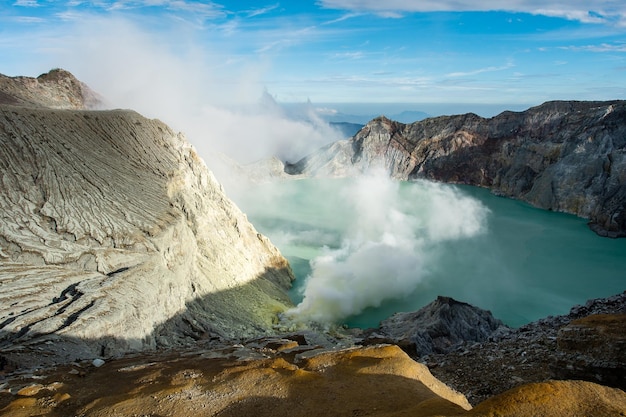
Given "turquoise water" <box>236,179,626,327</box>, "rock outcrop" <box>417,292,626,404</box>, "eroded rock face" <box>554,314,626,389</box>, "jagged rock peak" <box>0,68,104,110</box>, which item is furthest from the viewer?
"jagged rock peak" <box>0,68,104,110</box>

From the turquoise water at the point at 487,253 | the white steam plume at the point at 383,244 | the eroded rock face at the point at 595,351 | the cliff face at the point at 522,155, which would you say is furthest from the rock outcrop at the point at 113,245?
the cliff face at the point at 522,155

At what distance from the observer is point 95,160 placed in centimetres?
2666

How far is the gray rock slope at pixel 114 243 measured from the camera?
16.8 m

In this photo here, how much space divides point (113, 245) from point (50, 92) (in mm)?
42851

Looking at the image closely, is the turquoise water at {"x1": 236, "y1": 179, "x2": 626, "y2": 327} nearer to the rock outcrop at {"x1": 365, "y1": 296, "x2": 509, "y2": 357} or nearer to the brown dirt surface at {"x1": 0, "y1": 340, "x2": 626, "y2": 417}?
the rock outcrop at {"x1": 365, "y1": 296, "x2": 509, "y2": 357}

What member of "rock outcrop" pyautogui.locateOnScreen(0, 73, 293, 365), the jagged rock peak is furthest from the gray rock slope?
the jagged rock peak

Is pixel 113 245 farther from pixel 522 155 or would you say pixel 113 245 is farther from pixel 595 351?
pixel 522 155

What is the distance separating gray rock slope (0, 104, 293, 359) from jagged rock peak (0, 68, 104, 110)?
654 inches

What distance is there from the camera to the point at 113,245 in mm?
22016

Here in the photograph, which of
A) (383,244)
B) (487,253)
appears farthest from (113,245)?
(487,253)

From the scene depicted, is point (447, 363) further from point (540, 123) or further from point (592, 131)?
point (540, 123)

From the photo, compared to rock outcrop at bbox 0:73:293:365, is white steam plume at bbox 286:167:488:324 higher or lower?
lower

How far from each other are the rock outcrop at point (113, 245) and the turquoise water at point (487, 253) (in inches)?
388

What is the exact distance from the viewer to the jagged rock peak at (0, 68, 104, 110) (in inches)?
1699
